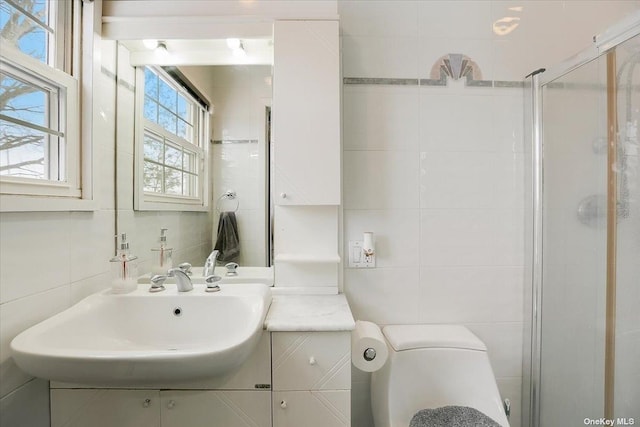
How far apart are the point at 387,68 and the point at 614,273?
46.3 inches

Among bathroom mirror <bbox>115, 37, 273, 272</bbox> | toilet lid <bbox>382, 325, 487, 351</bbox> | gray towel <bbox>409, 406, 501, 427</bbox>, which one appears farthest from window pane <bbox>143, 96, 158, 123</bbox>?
gray towel <bbox>409, 406, 501, 427</bbox>

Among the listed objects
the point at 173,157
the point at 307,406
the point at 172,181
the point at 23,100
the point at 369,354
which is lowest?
the point at 307,406

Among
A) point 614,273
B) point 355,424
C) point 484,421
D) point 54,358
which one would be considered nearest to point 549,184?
point 614,273

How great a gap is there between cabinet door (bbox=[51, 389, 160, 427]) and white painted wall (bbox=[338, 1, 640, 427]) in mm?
813

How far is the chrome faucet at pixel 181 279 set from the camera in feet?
3.40

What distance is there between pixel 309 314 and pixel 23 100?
112 cm

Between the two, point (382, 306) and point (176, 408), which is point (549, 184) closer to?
point (382, 306)

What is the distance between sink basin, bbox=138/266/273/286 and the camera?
1204mm

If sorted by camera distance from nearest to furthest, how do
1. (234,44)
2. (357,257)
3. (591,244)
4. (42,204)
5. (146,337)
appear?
(42,204) < (146,337) < (591,244) < (234,44) < (357,257)

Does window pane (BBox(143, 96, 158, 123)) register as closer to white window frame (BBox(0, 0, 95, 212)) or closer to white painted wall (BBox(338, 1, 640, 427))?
white window frame (BBox(0, 0, 95, 212))

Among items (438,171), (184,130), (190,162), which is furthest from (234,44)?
(438,171)

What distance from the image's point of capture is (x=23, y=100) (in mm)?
880

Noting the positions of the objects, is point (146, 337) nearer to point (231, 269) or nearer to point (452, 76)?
point (231, 269)

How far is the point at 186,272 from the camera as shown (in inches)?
43.8
